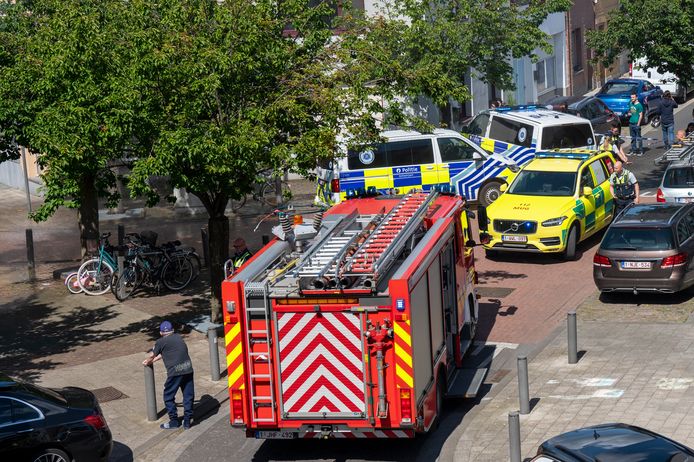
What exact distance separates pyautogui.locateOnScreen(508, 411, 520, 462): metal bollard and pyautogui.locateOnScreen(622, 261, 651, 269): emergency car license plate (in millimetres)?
7818

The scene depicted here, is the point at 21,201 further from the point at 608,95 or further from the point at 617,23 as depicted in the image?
the point at 608,95

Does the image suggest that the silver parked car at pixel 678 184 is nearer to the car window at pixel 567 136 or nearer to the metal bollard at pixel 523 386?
the car window at pixel 567 136

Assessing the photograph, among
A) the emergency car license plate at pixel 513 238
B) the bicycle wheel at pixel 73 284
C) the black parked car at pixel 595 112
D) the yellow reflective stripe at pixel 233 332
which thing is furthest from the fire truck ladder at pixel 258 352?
the black parked car at pixel 595 112

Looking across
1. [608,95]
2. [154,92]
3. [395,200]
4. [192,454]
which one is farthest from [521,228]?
[608,95]

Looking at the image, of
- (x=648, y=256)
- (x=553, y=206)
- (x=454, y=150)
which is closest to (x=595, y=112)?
(x=454, y=150)

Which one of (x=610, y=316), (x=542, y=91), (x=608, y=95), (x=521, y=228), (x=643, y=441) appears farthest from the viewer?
(x=542, y=91)

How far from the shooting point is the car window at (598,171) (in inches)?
931

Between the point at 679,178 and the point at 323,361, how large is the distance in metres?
14.1

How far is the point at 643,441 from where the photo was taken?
9367mm

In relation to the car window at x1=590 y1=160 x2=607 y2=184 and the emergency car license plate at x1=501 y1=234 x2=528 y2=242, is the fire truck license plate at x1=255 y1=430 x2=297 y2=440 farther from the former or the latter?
the car window at x1=590 y1=160 x2=607 y2=184

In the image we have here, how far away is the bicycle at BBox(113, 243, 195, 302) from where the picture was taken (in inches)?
829

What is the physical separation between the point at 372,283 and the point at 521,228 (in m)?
10.8

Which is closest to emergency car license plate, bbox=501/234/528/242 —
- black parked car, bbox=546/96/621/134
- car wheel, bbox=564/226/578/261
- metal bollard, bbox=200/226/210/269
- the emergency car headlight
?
the emergency car headlight

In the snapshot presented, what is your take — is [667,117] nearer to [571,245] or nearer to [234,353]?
[571,245]
